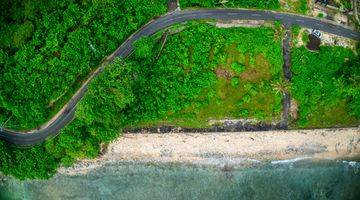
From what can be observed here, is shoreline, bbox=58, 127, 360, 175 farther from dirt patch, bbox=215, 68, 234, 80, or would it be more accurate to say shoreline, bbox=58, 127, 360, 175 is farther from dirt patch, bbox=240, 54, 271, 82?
dirt patch, bbox=215, 68, 234, 80

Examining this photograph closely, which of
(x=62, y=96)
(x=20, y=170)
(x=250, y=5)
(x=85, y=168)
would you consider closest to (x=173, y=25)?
(x=250, y=5)

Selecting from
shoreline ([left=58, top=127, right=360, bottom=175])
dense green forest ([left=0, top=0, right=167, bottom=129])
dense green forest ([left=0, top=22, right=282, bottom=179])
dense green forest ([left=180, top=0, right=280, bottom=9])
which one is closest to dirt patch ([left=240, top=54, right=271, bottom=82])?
dense green forest ([left=0, top=22, right=282, bottom=179])

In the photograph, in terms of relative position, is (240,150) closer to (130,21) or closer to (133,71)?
(133,71)

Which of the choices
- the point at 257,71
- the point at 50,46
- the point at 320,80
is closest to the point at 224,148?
the point at 257,71

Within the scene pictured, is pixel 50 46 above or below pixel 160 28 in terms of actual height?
below

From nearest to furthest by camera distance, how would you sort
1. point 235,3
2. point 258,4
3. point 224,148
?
point 235,3 → point 258,4 → point 224,148

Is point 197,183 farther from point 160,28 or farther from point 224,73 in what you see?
point 160,28
